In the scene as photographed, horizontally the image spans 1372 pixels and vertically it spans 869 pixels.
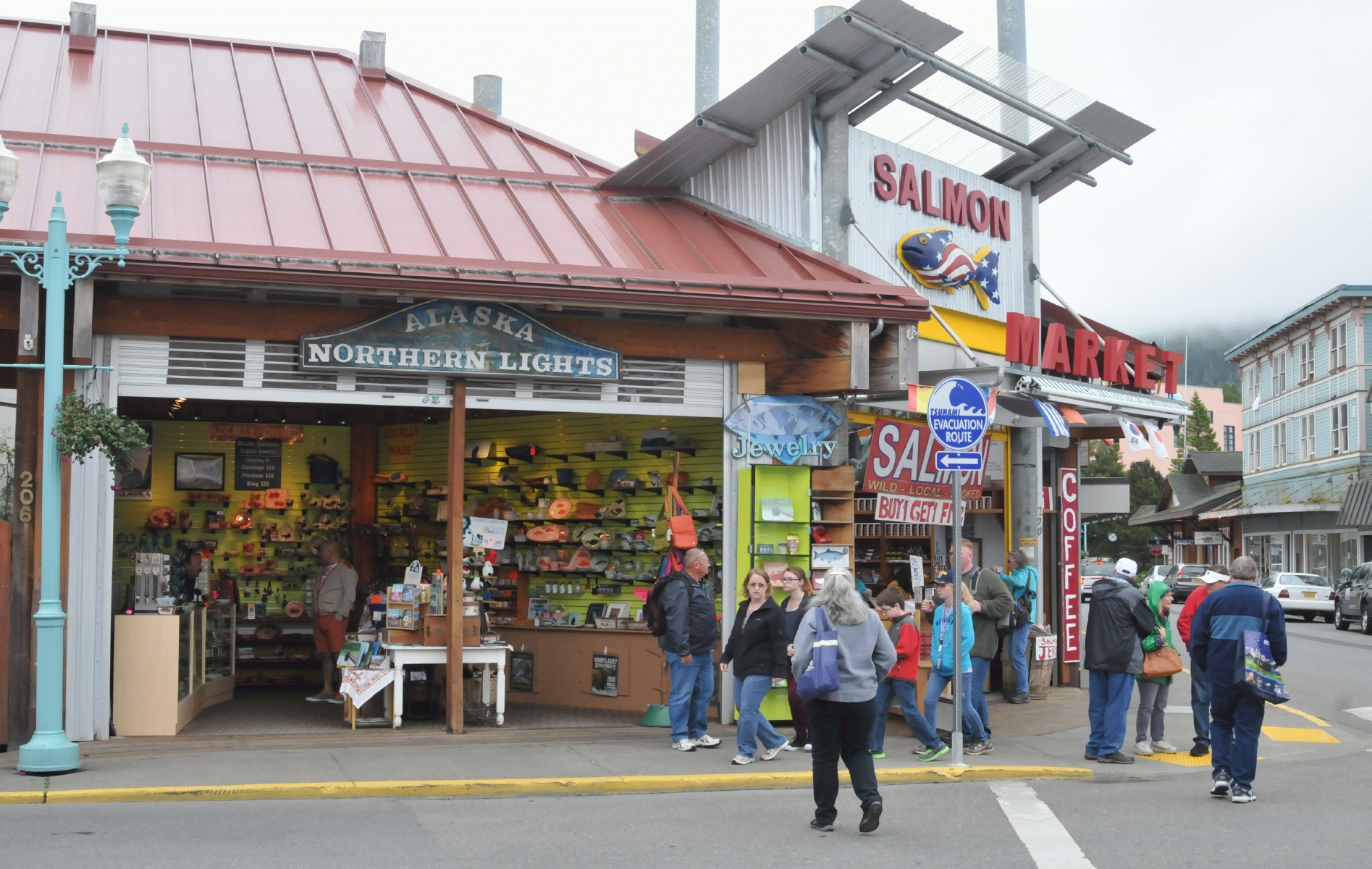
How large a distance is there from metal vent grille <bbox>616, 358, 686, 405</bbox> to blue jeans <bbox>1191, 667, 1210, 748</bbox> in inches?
214

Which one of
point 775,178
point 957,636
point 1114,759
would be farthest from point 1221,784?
point 775,178

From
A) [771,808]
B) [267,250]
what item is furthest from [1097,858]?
[267,250]

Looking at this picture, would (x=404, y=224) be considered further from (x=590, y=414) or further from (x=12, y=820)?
(x=12, y=820)

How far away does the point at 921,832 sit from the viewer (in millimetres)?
8555

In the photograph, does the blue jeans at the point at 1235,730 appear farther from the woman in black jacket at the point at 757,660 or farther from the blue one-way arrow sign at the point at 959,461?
the woman in black jacket at the point at 757,660

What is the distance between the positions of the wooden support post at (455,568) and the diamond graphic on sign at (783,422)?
2610mm

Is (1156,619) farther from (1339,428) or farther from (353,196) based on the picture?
(1339,428)

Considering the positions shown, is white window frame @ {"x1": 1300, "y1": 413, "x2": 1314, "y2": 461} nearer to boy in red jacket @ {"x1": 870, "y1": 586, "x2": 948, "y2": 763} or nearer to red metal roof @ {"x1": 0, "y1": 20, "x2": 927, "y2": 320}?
red metal roof @ {"x1": 0, "y1": 20, "x2": 927, "y2": 320}

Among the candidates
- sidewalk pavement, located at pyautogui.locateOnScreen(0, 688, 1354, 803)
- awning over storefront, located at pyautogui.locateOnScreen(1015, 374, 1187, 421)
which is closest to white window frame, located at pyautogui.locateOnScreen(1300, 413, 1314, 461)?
awning over storefront, located at pyautogui.locateOnScreen(1015, 374, 1187, 421)

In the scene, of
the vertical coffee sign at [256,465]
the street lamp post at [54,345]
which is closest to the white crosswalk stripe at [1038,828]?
the street lamp post at [54,345]

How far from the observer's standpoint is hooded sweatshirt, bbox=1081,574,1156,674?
11297 mm

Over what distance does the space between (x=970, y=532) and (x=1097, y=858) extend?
32.1 feet

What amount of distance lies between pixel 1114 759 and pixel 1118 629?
3.90 feet

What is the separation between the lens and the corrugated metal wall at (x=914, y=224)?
1509cm
